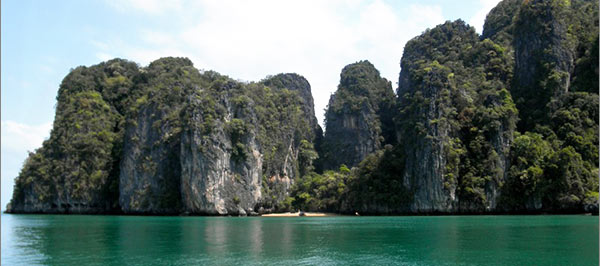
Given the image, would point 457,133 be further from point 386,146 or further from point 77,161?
point 77,161

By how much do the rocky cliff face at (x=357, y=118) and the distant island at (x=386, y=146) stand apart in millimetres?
6764

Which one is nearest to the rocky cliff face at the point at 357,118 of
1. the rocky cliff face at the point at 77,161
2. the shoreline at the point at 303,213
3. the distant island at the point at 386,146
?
the distant island at the point at 386,146

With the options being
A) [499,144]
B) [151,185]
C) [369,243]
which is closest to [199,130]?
[151,185]

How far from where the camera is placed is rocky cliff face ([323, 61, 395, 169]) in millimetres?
79562

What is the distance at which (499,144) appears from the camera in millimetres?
54469

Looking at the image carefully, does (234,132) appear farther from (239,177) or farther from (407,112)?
(407,112)

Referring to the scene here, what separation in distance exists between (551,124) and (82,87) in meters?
58.3

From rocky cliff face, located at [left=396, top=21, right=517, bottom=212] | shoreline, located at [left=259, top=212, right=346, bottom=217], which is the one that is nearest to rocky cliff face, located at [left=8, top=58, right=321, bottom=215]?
shoreline, located at [left=259, top=212, right=346, bottom=217]

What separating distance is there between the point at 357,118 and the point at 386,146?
15835mm

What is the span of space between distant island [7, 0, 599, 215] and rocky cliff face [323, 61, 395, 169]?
6764mm

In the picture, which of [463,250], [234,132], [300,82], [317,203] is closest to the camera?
[463,250]

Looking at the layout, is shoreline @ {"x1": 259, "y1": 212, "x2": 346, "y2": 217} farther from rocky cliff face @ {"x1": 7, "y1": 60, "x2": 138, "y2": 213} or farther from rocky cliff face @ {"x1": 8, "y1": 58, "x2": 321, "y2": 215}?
rocky cliff face @ {"x1": 7, "y1": 60, "x2": 138, "y2": 213}

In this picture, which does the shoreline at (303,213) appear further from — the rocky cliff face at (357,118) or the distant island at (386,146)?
the rocky cliff face at (357,118)

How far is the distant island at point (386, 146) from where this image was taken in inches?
2088
